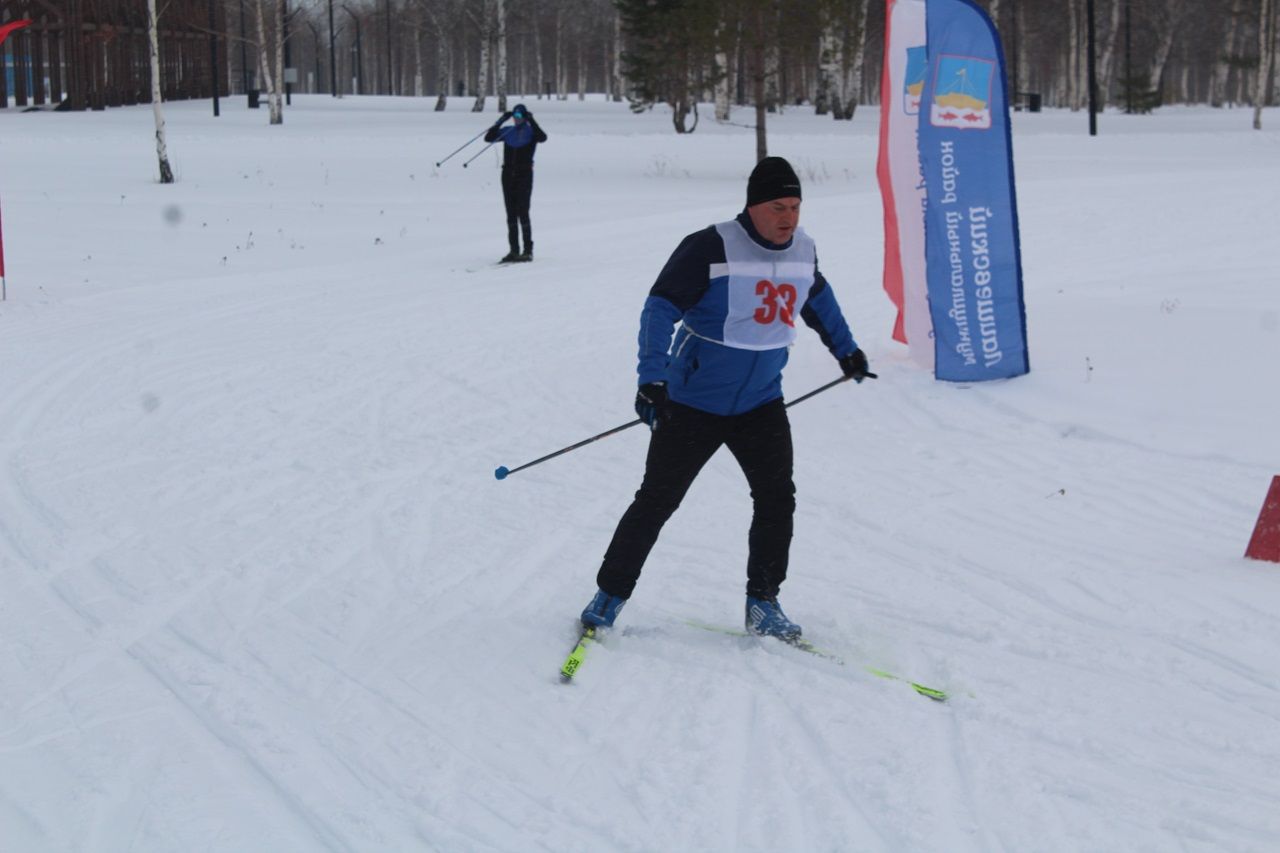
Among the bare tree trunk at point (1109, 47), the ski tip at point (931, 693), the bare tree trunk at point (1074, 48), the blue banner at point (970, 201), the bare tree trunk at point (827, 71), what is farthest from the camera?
the bare tree trunk at point (1074, 48)

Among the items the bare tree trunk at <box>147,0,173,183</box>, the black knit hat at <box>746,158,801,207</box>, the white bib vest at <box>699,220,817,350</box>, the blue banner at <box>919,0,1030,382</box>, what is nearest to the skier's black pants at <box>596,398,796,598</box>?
the white bib vest at <box>699,220,817,350</box>

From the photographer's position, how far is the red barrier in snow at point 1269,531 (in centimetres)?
607

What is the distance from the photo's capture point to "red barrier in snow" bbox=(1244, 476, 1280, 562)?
6066 mm

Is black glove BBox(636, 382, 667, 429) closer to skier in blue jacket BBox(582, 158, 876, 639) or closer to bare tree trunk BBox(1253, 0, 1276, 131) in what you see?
skier in blue jacket BBox(582, 158, 876, 639)

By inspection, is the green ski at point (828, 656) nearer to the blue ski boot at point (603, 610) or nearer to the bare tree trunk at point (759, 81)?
the blue ski boot at point (603, 610)

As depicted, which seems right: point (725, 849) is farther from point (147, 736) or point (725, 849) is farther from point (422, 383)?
point (422, 383)

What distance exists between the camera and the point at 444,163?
30.0 meters

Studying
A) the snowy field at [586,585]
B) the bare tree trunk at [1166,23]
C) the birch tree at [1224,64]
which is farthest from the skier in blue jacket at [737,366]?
the birch tree at [1224,64]

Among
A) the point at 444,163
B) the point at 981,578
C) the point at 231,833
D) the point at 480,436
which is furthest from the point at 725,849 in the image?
the point at 444,163

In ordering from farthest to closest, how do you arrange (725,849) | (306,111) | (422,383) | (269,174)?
(306,111)
(269,174)
(422,383)
(725,849)

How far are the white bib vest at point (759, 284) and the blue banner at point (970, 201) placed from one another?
470 centimetres

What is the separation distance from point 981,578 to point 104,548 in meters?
3.94

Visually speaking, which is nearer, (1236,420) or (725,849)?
(725,849)

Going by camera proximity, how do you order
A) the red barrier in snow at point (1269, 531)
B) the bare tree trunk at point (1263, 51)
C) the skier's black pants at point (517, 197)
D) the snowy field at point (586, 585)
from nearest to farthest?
the snowy field at point (586, 585) < the red barrier in snow at point (1269, 531) < the skier's black pants at point (517, 197) < the bare tree trunk at point (1263, 51)
